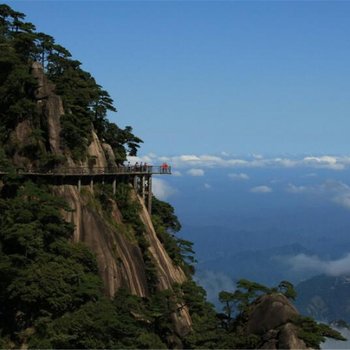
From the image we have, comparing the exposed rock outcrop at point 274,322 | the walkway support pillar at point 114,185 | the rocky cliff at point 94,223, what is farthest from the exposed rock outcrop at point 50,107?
the exposed rock outcrop at point 274,322

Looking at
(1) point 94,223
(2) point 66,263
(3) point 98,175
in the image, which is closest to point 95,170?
(3) point 98,175

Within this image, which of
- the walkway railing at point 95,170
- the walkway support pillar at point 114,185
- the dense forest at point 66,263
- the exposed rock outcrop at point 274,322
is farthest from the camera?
the walkway support pillar at point 114,185

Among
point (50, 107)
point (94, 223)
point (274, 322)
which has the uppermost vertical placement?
point (50, 107)

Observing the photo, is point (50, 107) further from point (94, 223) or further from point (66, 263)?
point (66, 263)

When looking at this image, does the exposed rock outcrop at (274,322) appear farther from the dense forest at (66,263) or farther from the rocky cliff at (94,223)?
the rocky cliff at (94,223)

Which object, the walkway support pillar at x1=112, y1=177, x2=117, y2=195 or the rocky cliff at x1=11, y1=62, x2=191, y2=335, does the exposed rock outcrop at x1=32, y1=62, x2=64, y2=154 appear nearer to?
the rocky cliff at x1=11, y1=62, x2=191, y2=335

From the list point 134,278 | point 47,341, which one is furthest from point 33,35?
point 47,341

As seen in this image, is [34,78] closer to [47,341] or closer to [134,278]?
[134,278]

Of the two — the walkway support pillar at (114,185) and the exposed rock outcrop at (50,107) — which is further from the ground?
the exposed rock outcrop at (50,107)
